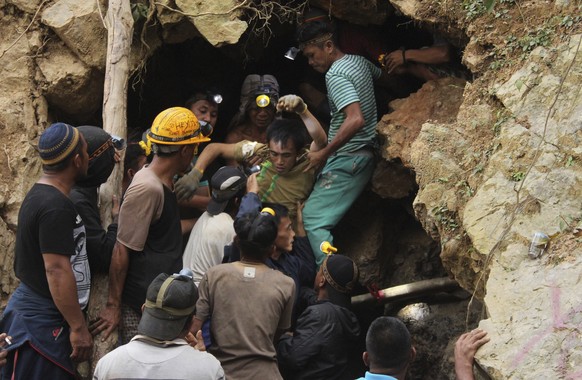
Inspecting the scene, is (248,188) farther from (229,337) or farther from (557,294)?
(557,294)

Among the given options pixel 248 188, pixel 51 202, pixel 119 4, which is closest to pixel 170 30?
pixel 119 4

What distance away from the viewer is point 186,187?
6.46 meters

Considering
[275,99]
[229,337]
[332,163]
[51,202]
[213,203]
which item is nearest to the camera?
[51,202]

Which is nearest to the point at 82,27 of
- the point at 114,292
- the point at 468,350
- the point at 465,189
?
the point at 114,292

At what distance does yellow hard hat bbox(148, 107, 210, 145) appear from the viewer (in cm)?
554

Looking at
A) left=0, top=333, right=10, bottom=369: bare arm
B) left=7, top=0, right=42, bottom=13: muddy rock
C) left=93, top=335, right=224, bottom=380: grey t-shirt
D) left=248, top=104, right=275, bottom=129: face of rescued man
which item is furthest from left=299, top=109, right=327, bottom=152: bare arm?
left=93, top=335, right=224, bottom=380: grey t-shirt

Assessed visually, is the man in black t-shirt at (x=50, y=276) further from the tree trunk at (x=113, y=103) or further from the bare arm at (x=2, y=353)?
the tree trunk at (x=113, y=103)

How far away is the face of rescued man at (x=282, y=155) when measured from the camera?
6.78 meters

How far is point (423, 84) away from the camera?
7223 millimetres

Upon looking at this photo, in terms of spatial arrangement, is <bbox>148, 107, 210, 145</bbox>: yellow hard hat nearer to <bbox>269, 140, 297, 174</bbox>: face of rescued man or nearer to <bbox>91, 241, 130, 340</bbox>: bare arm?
<bbox>91, 241, 130, 340</bbox>: bare arm

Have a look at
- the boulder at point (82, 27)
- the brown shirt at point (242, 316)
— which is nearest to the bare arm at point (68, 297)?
the brown shirt at point (242, 316)

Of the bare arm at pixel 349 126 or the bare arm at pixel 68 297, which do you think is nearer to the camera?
the bare arm at pixel 68 297

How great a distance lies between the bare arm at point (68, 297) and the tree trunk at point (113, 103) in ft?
0.73

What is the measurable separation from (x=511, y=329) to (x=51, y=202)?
2.49 metres
